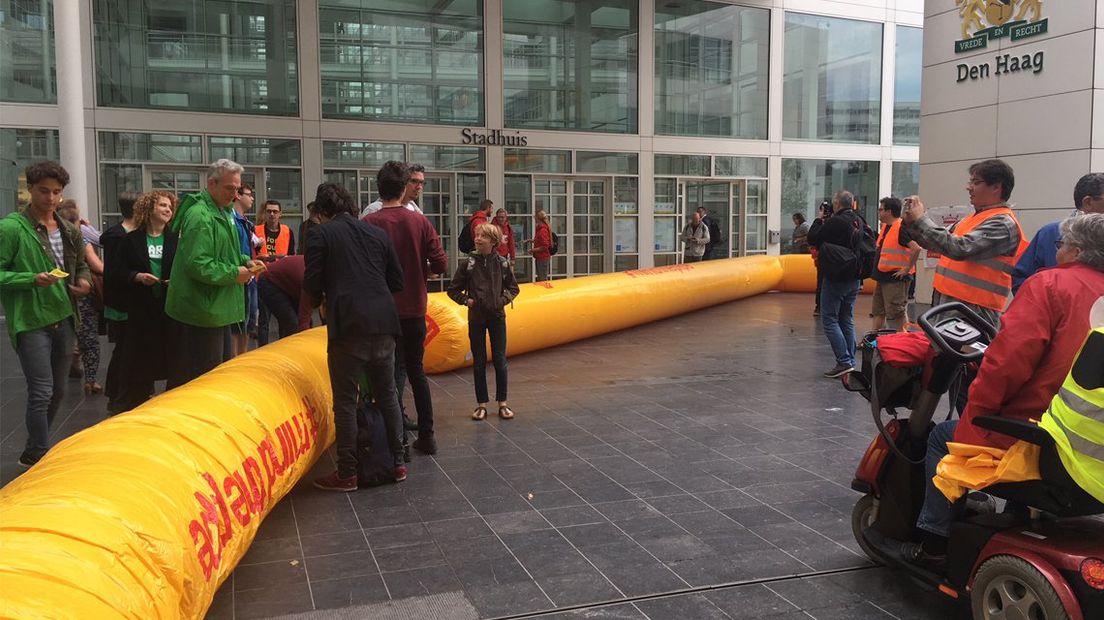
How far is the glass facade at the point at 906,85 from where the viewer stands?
74.7 ft

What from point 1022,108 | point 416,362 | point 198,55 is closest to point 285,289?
point 416,362

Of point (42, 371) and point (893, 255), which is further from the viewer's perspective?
point (893, 255)

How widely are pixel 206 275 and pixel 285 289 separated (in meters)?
2.83

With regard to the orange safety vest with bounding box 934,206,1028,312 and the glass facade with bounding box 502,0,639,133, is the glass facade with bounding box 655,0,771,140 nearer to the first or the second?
the glass facade with bounding box 502,0,639,133

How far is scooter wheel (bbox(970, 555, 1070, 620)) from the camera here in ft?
9.29

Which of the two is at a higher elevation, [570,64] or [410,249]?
[570,64]

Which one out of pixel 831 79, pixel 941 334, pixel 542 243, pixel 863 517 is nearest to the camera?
pixel 941 334

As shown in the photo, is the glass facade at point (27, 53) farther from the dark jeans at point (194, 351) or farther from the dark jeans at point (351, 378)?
the dark jeans at point (351, 378)

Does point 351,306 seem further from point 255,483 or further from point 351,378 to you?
point 255,483

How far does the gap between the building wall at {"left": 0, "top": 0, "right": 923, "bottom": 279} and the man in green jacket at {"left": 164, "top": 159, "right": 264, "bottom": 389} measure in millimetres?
11112

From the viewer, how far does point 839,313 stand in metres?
8.80

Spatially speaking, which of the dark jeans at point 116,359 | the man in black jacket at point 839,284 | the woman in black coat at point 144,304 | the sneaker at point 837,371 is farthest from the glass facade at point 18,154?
the sneaker at point 837,371

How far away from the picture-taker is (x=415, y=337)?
5.82 meters

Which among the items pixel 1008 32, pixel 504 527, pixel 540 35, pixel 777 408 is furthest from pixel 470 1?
pixel 504 527
